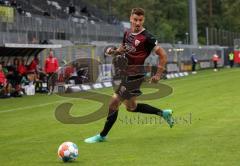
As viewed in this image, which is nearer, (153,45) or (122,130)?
(153,45)

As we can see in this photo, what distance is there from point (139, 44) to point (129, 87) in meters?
0.81

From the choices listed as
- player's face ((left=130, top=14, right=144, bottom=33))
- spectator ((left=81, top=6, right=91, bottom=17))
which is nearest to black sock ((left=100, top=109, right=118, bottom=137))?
player's face ((left=130, top=14, right=144, bottom=33))

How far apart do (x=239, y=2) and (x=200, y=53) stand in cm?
4563

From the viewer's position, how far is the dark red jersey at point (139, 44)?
11.7m

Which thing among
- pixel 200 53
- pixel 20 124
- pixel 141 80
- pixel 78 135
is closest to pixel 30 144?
pixel 78 135

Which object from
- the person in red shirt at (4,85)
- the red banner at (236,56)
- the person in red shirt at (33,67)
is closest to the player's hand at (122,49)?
the person in red shirt at (4,85)

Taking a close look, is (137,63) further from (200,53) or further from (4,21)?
(200,53)

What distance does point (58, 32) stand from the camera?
144ft

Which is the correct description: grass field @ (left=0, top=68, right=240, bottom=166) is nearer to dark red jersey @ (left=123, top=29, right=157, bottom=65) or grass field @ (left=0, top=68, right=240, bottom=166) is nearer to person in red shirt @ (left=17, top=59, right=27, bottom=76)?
dark red jersey @ (left=123, top=29, right=157, bottom=65)

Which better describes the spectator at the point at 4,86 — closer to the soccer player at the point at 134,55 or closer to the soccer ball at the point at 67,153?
the soccer player at the point at 134,55

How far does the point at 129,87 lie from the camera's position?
38.5ft

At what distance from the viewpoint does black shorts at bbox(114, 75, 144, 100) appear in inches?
463

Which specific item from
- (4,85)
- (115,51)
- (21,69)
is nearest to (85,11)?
(21,69)

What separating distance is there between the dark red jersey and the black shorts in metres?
0.33
